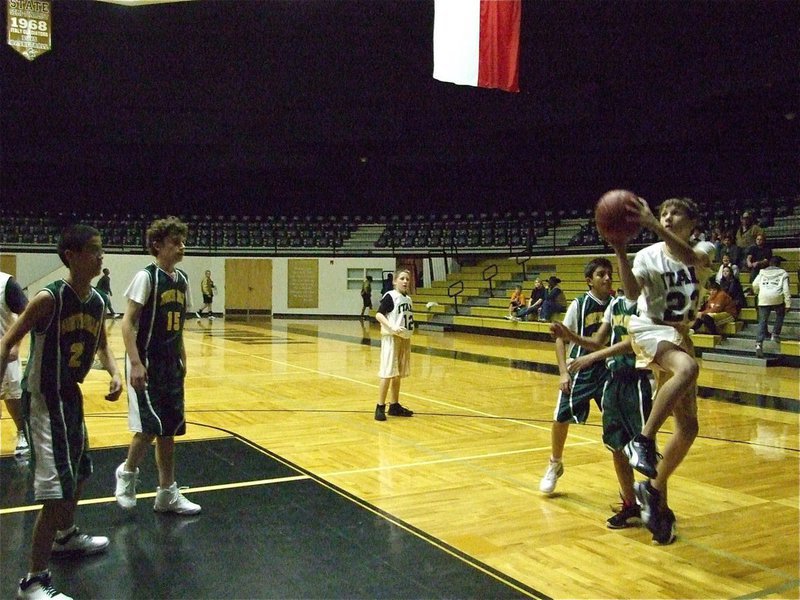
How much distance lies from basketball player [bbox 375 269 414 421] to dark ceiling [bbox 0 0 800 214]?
28.8 ft

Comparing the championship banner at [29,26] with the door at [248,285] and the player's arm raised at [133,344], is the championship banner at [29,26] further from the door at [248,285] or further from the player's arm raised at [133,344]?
the door at [248,285]

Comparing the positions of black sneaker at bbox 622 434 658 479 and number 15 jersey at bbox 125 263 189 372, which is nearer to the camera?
black sneaker at bbox 622 434 658 479

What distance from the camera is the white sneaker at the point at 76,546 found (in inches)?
124

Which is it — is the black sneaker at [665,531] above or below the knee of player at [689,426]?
below

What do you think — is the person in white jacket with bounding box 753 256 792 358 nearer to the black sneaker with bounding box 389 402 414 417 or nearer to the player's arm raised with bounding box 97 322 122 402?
the black sneaker with bounding box 389 402 414 417

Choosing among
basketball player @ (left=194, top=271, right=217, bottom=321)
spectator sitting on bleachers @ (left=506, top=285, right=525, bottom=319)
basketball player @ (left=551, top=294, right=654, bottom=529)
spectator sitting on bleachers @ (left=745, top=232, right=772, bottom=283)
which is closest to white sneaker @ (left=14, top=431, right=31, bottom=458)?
basketball player @ (left=551, top=294, right=654, bottom=529)

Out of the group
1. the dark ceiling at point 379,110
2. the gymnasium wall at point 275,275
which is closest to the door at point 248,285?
the gymnasium wall at point 275,275

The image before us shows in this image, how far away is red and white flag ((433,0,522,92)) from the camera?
25.3 ft

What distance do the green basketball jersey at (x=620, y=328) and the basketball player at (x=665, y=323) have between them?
0.40 m

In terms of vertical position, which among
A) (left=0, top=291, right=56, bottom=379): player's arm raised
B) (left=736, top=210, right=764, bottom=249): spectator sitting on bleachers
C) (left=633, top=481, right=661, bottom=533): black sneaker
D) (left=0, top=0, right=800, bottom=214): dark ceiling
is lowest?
(left=633, top=481, right=661, bottom=533): black sneaker

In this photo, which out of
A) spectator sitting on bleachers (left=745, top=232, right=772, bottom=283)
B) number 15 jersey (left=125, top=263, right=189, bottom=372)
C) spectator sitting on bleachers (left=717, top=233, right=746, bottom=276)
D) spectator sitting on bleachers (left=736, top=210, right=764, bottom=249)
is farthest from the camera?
spectator sitting on bleachers (left=736, top=210, right=764, bottom=249)

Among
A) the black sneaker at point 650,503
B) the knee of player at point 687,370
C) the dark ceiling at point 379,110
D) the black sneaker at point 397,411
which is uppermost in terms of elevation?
the dark ceiling at point 379,110

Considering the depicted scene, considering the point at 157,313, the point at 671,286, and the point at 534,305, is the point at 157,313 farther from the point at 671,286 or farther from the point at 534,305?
the point at 534,305

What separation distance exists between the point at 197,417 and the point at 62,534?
339 centimetres
